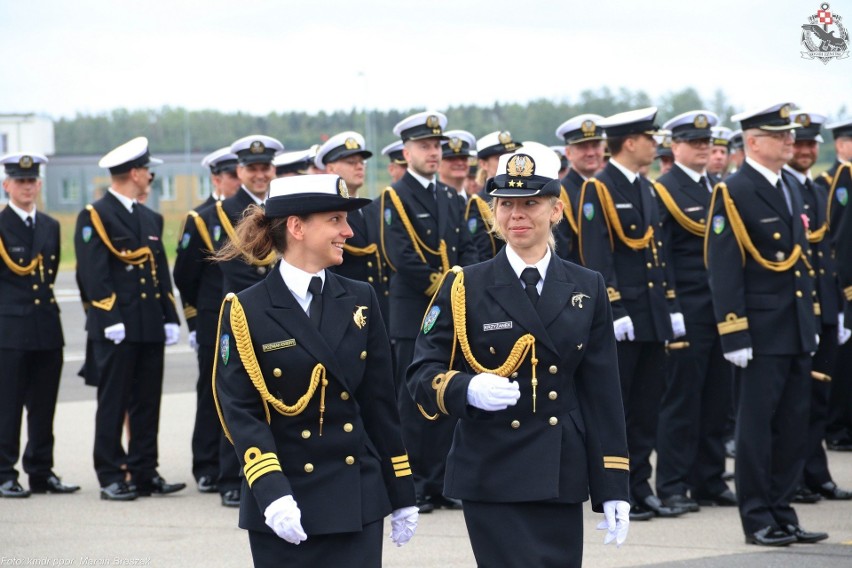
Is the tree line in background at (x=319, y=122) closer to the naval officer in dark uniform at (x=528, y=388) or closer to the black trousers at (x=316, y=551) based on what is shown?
the naval officer in dark uniform at (x=528, y=388)

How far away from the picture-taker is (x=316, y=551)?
4574 mm

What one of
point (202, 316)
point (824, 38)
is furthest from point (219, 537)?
point (824, 38)

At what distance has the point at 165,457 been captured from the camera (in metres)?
11.1

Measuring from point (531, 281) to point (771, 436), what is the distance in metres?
3.19

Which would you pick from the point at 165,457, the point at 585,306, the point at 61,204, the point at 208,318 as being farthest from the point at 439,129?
the point at 61,204

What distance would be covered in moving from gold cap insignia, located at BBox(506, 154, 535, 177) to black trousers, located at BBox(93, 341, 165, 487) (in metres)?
5.09

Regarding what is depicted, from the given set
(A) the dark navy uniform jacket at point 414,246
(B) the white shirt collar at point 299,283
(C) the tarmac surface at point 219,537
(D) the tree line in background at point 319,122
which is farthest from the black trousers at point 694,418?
(D) the tree line in background at point 319,122

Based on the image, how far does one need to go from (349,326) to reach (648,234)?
414cm

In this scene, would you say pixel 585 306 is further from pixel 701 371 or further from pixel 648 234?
pixel 701 371

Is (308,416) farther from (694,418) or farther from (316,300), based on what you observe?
(694,418)

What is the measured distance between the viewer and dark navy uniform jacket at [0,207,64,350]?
960 centimetres

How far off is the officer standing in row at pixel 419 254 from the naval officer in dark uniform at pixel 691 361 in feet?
4.61

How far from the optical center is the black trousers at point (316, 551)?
180 inches

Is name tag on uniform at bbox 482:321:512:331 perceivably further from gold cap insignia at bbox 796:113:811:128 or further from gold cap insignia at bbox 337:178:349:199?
gold cap insignia at bbox 796:113:811:128
